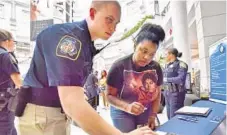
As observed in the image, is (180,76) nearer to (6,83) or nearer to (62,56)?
(6,83)

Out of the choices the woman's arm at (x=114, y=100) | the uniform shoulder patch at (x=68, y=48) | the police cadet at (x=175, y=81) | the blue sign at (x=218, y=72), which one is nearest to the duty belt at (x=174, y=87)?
the police cadet at (x=175, y=81)

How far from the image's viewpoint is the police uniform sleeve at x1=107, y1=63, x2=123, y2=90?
1378mm

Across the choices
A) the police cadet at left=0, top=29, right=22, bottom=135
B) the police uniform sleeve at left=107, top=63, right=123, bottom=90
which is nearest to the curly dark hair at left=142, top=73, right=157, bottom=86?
the police uniform sleeve at left=107, top=63, right=123, bottom=90

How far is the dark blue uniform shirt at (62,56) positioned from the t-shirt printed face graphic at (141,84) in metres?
0.59

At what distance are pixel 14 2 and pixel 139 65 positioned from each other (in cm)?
506

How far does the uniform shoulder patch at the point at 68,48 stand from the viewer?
676 mm

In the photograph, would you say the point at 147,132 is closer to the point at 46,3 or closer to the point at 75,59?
the point at 75,59

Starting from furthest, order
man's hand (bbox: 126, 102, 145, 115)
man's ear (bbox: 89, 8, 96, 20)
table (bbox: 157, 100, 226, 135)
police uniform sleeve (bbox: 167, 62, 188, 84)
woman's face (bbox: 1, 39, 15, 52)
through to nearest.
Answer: police uniform sleeve (bbox: 167, 62, 188, 84)
woman's face (bbox: 1, 39, 15, 52)
man's hand (bbox: 126, 102, 145, 115)
table (bbox: 157, 100, 226, 135)
man's ear (bbox: 89, 8, 96, 20)

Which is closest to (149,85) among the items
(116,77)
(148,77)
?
(148,77)

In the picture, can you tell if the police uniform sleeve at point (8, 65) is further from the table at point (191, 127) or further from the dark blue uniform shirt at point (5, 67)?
the table at point (191, 127)

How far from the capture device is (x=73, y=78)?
0.67 meters

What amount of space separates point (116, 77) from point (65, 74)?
28.7 inches

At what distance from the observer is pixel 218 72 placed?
4.88 feet

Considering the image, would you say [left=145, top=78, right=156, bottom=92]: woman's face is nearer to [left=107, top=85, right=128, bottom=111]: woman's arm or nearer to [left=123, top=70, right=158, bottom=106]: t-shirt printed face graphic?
[left=123, top=70, right=158, bottom=106]: t-shirt printed face graphic
